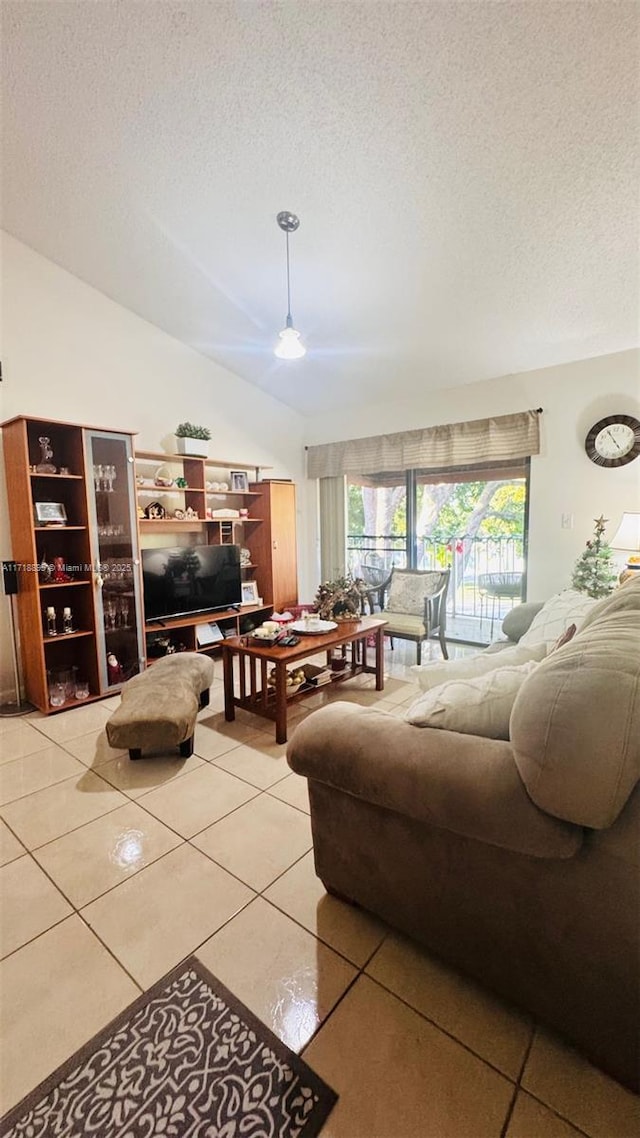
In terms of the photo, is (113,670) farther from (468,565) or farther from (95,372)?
(468,565)

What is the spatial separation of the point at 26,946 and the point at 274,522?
3.76m

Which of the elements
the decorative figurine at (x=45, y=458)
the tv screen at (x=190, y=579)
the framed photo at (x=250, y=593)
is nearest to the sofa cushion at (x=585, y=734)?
the decorative figurine at (x=45, y=458)

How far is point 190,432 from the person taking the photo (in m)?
3.98

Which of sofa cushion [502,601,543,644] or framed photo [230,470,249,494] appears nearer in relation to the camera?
sofa cushion [502,601,543,644]

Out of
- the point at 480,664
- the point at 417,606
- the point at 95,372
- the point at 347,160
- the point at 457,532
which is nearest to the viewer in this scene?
the point at 480,664

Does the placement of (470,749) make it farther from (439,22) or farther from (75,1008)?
(439,22)

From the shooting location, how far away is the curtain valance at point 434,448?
12.8 ft

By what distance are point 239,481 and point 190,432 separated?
2.65 feet

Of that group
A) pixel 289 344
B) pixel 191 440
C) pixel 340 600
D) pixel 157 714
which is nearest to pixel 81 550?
pixel 191 440

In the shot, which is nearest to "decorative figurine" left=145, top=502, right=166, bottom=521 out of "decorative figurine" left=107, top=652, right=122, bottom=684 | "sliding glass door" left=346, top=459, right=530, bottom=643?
"decorative figurine" left=107, top=652, right=122, bottom=684

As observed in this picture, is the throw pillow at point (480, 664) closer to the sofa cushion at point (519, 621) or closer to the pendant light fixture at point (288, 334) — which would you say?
the sofa cushion at point (519, 621)

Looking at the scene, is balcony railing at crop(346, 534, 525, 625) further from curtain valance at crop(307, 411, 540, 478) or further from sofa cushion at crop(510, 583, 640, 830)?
sofa cushion at crop(510, 583, 640, 830)

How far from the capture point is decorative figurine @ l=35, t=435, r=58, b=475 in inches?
121

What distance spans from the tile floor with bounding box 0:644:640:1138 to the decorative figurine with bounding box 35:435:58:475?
6.27 feet
